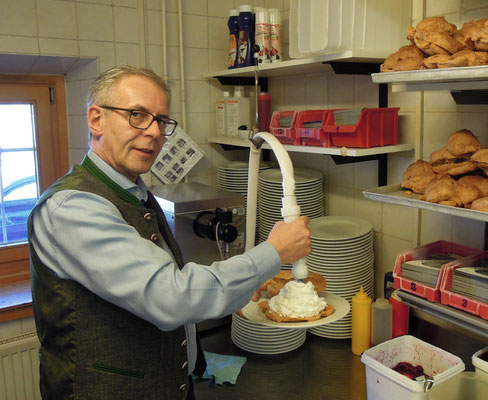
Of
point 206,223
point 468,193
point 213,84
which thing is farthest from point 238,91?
point 468,193

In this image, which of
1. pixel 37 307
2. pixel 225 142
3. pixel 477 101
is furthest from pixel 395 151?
pixel 37 307

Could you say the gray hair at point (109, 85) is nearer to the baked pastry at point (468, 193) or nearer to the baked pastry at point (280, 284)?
the baked pastry at point (280, 284)

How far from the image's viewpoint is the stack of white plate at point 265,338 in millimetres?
1876

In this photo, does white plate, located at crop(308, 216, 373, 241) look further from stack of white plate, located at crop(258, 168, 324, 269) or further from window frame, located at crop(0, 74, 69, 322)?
window frame, located at crop(0, 74, 69, 322)

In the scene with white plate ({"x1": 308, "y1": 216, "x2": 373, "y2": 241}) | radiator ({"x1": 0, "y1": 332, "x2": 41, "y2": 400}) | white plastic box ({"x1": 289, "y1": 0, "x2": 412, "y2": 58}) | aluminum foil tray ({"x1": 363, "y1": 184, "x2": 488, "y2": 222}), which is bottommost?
radiator ({"x1": 0, "y1": 332, "x2": 41, "y2": 400})

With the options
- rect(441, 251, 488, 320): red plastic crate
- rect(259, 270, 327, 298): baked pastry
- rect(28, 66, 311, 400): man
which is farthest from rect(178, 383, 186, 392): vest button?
rect(441, 251, 488, 320): red plastic crate

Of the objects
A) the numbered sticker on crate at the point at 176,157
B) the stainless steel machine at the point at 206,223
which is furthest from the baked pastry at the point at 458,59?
the numbered sticker on crate at the point at 176,157

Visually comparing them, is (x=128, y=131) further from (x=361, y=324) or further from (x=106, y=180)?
(x=361, y=324)

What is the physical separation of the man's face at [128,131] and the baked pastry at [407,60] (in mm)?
657

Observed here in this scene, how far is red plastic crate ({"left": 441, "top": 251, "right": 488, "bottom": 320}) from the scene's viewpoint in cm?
136

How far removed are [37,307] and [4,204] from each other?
5.04ft

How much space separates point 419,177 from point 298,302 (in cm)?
54

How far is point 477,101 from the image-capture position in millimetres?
1617

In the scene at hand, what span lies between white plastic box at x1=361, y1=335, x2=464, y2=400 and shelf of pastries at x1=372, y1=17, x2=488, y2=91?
81 centimetres
